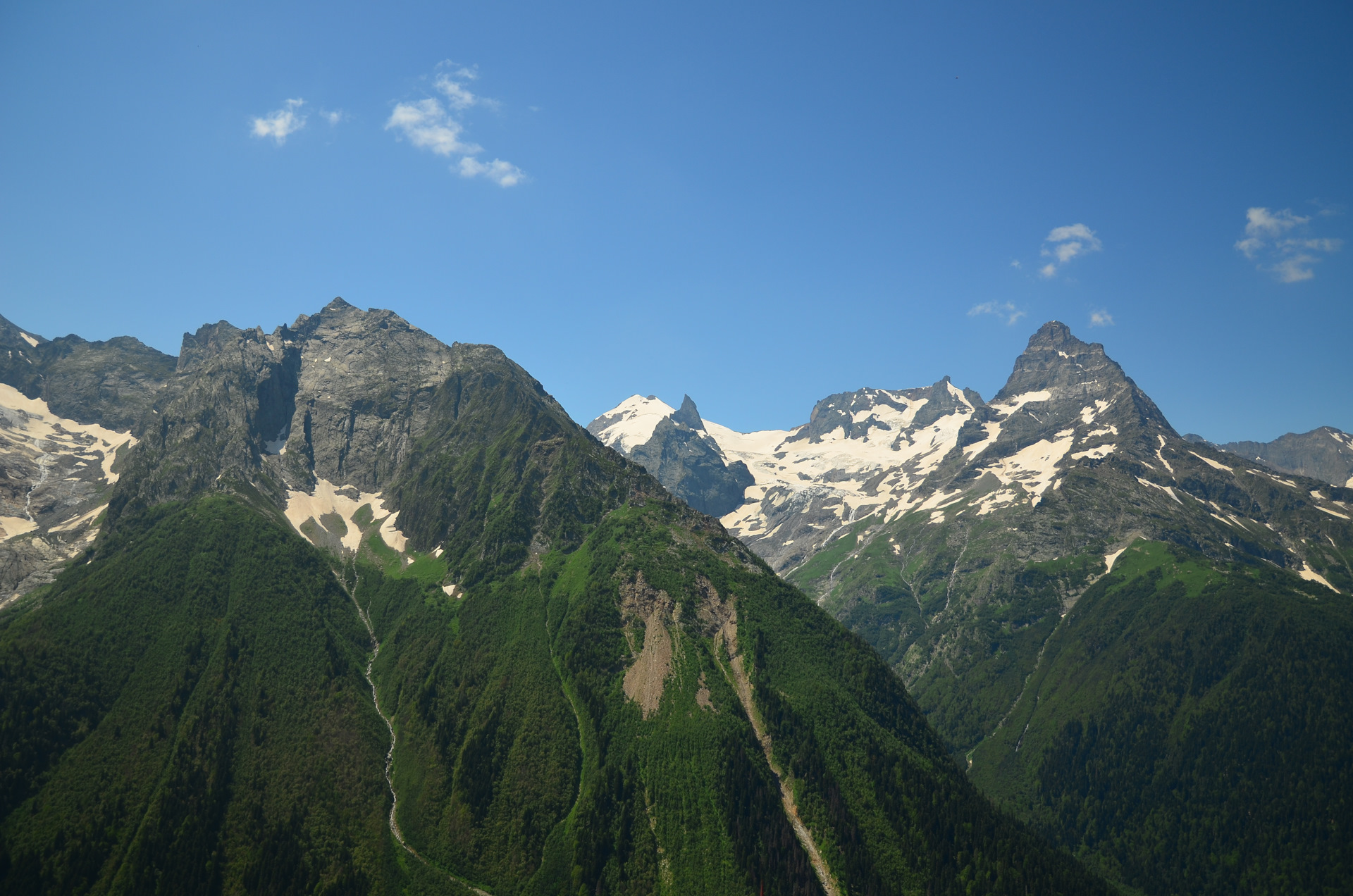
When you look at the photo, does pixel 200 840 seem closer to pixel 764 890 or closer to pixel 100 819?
pixel 100 819

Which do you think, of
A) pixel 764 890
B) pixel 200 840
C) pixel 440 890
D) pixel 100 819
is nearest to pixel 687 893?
pixel 764 890

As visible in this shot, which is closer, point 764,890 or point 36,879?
point 36,879

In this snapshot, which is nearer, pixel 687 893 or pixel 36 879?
pixel 36 879

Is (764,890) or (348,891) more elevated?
(764,890)

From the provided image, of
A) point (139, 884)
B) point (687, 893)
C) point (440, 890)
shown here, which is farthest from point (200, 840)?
point (687, 893)

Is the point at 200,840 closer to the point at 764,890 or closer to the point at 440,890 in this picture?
the point at 440,890

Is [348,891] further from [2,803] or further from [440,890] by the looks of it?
[2,803]

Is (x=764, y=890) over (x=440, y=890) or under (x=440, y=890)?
over
